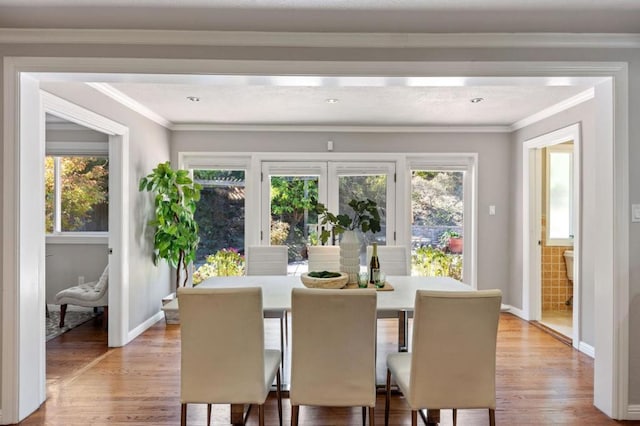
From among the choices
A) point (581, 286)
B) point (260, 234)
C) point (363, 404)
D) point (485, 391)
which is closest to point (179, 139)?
point (260, 234)

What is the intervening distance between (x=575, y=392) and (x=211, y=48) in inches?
135

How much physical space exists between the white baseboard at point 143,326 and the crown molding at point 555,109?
469 centimetres

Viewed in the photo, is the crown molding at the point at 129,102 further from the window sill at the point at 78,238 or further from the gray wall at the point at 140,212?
the window sill at the point at 78,238

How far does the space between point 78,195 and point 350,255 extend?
4.01m

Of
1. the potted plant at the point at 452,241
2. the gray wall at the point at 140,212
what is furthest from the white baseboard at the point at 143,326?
the potted plant at the point at 452,241

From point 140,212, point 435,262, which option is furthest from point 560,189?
point 140,212

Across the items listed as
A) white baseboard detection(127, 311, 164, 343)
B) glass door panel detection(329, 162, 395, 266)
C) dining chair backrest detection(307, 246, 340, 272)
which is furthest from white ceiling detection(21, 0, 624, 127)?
white baseboard detection(127, 311, 164, 343)

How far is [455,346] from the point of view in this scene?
1.81m

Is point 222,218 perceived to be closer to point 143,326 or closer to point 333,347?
point 143,326

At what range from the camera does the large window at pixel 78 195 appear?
16.1ft

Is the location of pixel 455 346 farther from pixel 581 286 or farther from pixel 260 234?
pixel 260 234

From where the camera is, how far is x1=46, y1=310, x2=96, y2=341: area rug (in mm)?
4074

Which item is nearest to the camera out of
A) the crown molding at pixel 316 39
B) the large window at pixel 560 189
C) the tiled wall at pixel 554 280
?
the crown molding at pixel 316 39

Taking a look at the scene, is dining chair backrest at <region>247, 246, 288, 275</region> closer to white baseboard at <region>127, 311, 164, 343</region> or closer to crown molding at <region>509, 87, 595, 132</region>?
white baseboard at <region>127, 311, 164, 343</region>
